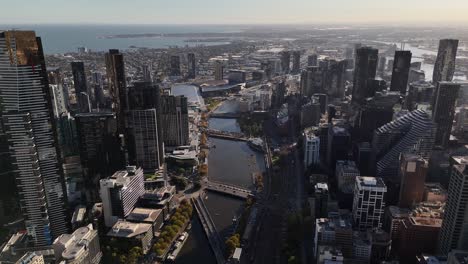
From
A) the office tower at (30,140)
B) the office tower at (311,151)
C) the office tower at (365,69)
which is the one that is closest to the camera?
the office tower at (30,140)

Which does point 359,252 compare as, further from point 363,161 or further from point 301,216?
point 363,161

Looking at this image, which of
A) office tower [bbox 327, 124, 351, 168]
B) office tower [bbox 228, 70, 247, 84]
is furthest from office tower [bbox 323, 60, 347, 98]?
office tower [bbox 327, 124, 351, 168]

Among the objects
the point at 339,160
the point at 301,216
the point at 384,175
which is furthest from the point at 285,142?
the point at 301,216

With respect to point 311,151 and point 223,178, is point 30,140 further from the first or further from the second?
point 311,151

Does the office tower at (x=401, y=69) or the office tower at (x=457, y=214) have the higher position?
the office tower at (x=401, y=69)

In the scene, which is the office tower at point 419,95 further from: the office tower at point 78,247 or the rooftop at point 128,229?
the office tower at point 78,247

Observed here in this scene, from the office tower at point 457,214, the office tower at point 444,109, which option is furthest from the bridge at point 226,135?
the office tower at point 457,214
